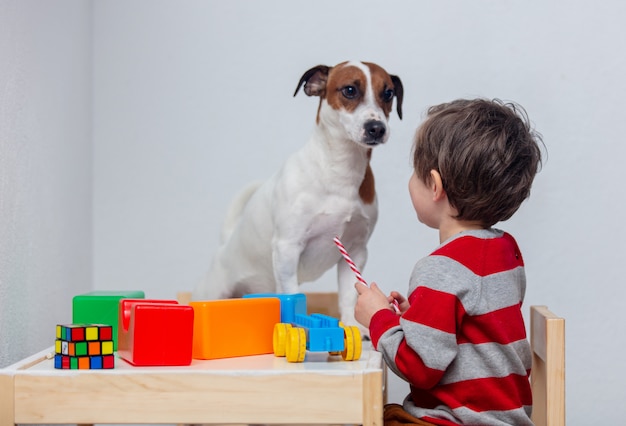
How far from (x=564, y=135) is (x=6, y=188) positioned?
1455 mm

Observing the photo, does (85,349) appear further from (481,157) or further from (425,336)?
(481,157)

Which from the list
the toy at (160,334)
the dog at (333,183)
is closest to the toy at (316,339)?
the toy at (160,334)

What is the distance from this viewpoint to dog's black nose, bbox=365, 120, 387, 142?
147 centimetres

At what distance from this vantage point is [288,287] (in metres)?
1.55

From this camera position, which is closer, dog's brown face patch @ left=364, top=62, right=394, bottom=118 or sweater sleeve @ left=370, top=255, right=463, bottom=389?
sweater sleeve @ left=370, top=255, right=463, bottom=389

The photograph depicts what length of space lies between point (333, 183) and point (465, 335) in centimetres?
58

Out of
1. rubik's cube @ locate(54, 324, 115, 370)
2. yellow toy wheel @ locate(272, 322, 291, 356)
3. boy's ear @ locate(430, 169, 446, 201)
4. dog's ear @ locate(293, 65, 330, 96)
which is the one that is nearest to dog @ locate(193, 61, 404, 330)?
dog's ear @ locate(293, 65, 330, 96)

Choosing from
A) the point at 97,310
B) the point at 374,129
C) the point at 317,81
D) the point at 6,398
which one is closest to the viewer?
the point at 6,398

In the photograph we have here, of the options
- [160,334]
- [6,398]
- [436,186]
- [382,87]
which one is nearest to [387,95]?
[382,87]

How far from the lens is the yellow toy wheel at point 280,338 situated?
40.3 inches

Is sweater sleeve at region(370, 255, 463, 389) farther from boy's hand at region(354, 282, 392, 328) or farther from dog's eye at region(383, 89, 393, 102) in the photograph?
dog's eye at region(383, 89, 393, 102)

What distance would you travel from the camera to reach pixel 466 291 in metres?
0.99

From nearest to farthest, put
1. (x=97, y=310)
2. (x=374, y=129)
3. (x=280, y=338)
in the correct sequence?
(x=280, y=338), (x=97, y=310), (x=374, y=129)

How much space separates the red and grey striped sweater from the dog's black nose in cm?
46
